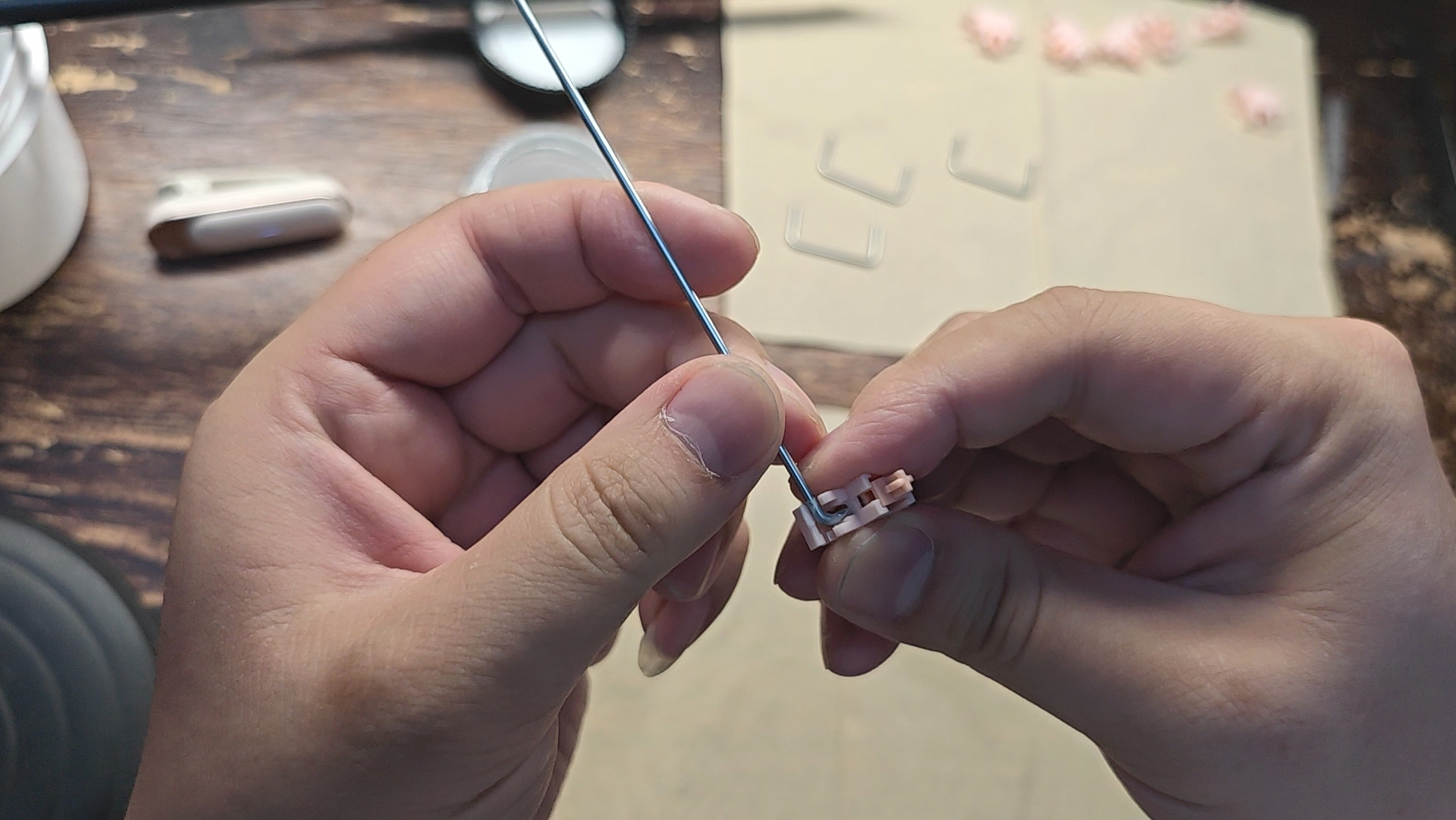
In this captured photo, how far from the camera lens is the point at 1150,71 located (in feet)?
4.45

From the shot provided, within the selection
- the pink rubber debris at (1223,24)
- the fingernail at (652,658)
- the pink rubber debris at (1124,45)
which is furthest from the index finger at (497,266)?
the pink rubber debris at (1223,24)

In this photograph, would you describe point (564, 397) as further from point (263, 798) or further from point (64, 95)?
point (64, 95)

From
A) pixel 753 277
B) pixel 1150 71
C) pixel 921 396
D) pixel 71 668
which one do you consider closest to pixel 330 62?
pixel 753 277

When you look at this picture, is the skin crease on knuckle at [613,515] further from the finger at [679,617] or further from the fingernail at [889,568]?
the finger at [679,617]

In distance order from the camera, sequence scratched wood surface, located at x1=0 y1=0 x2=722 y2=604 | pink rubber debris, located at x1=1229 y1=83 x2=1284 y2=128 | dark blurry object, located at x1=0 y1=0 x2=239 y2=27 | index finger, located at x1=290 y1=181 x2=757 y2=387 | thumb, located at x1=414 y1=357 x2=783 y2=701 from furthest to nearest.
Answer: pink rubber debris, located at x1=1229 y1=83 x2=1284 y2=128 → scratched wood surface, located at x1=0 y1=0 x2=722 y2=604 → dark blurry object, located at x1=0 y1=0 x2=239 y2=27 → index finger, located at x1=290 y1=181 x2=757 y2=387 → thumb, located at x1=414 y1=357 x2=783 y2=701

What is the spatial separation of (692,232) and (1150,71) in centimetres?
86

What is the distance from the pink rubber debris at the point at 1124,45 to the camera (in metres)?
1.35

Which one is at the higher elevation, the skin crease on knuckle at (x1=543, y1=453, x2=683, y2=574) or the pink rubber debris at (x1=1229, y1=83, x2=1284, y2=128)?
the skin crease on knuckle at (x1=543, y1=453, x2=683, y2=574)

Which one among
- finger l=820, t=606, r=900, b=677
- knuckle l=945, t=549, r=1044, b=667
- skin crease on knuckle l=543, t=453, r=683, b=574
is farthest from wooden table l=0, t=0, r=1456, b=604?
skin crease on knuckle l=543, t=453, r=683, b=574

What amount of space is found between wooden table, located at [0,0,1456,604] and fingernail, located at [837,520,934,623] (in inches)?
16.6

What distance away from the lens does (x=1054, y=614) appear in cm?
70

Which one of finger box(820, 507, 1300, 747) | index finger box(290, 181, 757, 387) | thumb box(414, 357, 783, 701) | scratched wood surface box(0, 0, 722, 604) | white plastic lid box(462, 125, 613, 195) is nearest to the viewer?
thumb box(414, 357, 783, 701)

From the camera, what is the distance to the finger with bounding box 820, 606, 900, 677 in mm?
864

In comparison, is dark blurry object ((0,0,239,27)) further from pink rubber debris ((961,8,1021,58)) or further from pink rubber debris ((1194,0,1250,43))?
pink rubber debris ((1194,0,1250,43))
